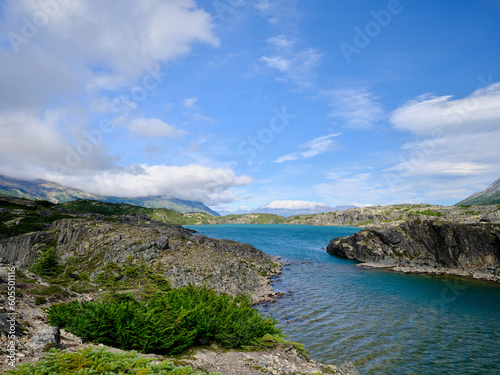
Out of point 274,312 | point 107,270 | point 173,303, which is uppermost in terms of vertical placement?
point 173,303

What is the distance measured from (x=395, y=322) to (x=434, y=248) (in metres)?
48.4

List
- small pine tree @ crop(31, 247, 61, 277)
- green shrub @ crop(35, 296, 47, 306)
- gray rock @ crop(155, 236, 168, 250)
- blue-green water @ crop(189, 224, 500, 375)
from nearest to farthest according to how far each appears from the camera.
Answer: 1. green shrub @ crop(35, 296, 47, 306)
2. blue-green water @ crop(189, 224, 500, 375)
3. small pine tree @ crop(31, 247, 61, 277)
4. gray rock @ crop(155, 236, 168, 250)

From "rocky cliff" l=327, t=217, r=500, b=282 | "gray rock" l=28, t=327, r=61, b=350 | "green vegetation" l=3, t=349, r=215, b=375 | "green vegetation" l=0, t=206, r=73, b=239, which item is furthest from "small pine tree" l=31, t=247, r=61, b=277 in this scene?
"rocky cliff" l=327, t=217, r=500, b=282

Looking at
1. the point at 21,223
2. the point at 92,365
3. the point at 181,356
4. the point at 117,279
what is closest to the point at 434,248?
the point at 117,279

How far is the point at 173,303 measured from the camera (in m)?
17.0

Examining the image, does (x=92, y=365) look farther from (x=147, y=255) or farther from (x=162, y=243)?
(x=162, y=243)

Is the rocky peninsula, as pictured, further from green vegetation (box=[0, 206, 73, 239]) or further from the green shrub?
green vegetation (box=[0, 206, 73, 239])

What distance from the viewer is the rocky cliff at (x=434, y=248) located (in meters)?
57.9

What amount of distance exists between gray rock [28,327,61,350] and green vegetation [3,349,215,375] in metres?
0.90

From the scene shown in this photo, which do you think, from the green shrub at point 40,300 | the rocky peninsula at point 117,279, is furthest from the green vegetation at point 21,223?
the green shrub at point 40,300

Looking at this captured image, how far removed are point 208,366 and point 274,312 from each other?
23.3m

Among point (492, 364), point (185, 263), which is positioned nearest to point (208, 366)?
point (492, 364)

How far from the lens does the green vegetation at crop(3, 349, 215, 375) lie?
28.3 ft

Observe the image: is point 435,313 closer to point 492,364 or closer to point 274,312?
point 492,364
